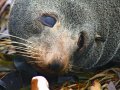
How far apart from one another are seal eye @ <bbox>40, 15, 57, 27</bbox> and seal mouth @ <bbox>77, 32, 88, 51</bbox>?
260 millimetres

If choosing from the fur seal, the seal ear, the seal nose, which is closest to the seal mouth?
the fur seal

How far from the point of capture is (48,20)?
3719mm

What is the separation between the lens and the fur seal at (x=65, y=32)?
3492 mm

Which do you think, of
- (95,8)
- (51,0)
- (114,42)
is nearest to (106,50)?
(114,42)

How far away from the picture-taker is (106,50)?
410 cm

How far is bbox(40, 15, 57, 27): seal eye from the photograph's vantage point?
3674mm

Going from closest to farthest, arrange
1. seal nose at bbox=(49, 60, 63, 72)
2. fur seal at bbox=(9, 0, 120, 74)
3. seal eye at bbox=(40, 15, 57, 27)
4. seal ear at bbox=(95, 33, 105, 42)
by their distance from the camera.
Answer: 1. seal nose at bbox=(49, 60, 63, 72)
2. fur seal at bbox=(9, 0, 120, 74)
3. seal eye at bbox=(40, 15, 57, 27)
4. seal ear at bbox=(95, 33, 105, 42)

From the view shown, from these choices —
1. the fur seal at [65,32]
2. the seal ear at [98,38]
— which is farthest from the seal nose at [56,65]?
the seal ear at [98,38]

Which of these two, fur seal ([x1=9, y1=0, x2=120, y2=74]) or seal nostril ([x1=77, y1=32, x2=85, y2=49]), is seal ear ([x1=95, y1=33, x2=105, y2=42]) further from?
seal nostril ([x1=77, y1=32, x2=85, y2=49])

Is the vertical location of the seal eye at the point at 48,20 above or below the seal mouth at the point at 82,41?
above

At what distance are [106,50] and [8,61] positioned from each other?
100cm

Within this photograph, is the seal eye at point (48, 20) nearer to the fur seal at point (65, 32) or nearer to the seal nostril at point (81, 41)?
the fur seal at point (65, 32)

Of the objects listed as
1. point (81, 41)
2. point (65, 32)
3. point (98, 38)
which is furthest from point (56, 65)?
point (98, 38)

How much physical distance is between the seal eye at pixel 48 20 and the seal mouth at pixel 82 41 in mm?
260
